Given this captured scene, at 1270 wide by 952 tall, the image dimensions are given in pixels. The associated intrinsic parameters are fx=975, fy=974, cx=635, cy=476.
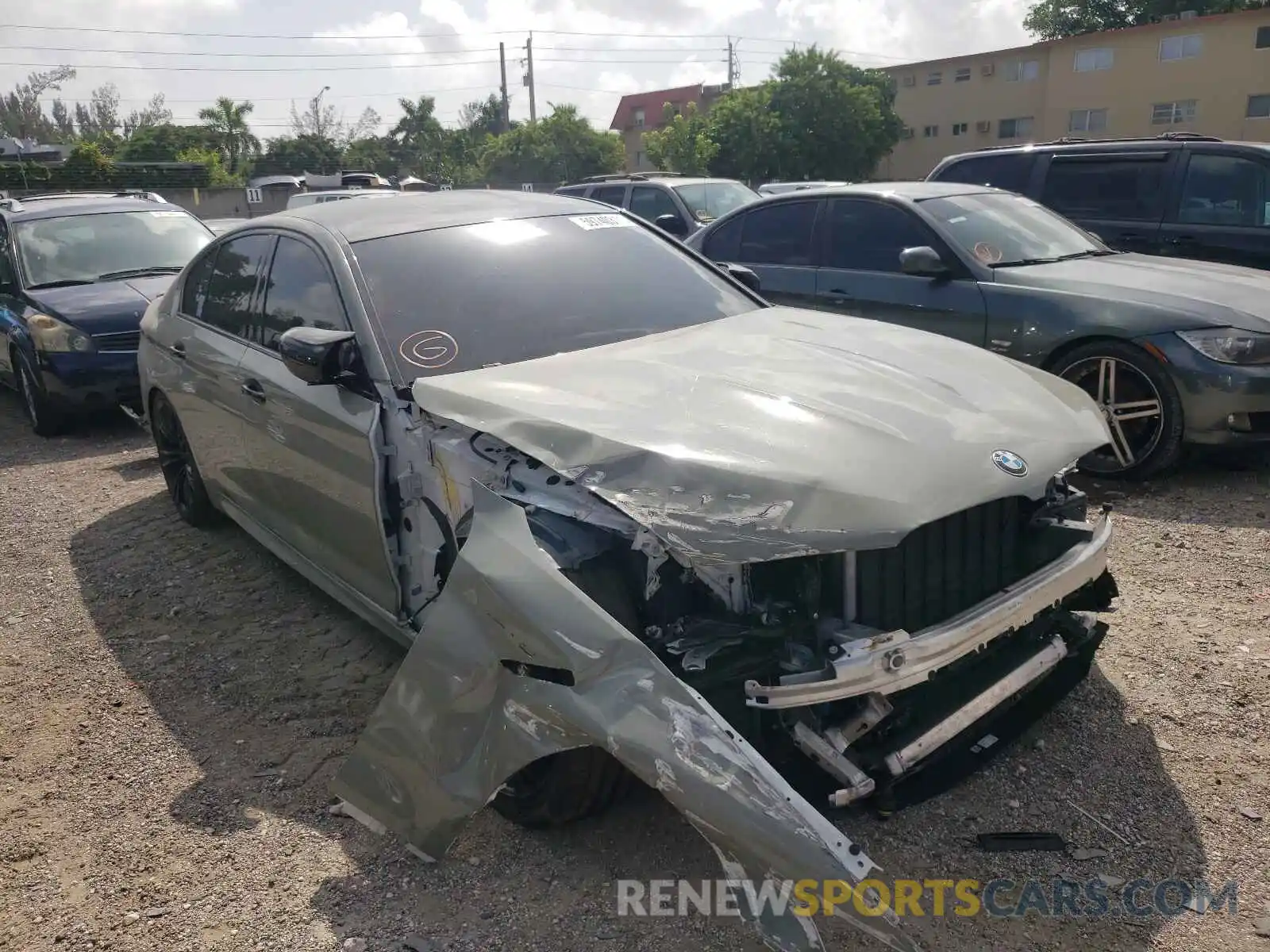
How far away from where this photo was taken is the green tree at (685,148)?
133ft

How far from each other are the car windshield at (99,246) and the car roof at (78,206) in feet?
0.20

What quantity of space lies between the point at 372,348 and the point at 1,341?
6757mm

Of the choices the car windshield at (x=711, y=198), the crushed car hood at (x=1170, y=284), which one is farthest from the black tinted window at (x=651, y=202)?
the crushed car hood at (x=1170, y=284)

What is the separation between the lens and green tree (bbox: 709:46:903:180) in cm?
3966

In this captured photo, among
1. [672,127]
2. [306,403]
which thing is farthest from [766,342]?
[672,127]

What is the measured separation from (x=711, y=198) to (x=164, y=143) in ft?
176

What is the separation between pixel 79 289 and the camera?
26.0 ft

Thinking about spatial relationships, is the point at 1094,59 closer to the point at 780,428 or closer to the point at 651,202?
the point at 651,202

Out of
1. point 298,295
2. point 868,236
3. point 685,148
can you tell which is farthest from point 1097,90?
point 298,295

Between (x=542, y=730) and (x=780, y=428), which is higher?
(x=780, y=428)

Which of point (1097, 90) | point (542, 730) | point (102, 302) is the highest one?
point (1097, 90)

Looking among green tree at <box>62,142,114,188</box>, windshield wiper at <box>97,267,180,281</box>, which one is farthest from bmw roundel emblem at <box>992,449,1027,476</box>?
green tree at <box>62,142,114,188</box>

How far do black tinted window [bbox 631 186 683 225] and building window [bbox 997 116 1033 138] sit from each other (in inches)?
1466

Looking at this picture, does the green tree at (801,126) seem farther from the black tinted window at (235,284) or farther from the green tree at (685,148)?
the black tinted window at (235,284)
